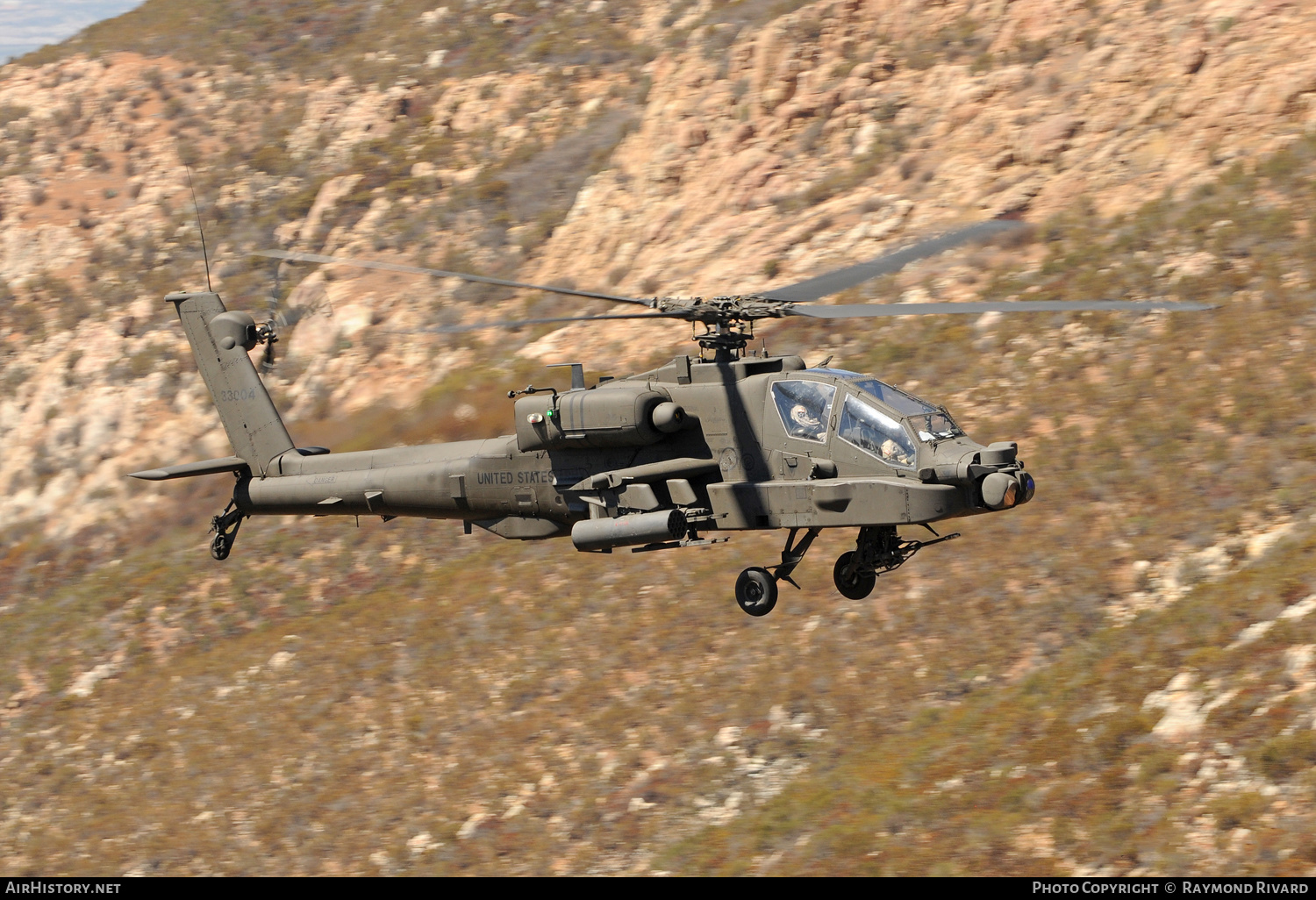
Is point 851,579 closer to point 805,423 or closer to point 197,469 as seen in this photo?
point 805,423

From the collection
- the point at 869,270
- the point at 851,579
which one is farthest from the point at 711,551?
the point at 869,270

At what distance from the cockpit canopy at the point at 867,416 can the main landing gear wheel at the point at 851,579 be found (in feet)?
7.70

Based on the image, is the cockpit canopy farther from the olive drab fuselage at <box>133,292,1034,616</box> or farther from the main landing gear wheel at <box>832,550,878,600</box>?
the main landing gear wheel at <box>832,550,878,600</box>

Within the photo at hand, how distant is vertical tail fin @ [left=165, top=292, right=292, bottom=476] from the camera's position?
2273cm

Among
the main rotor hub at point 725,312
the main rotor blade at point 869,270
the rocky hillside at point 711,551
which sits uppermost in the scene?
the main rotor blade at point 869,270

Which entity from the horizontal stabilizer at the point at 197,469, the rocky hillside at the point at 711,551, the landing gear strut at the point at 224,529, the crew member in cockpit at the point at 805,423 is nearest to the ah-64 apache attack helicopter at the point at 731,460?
the crew member in cockpit at the point at 805,423

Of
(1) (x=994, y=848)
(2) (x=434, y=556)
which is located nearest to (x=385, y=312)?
(2) (x=434, y=556)

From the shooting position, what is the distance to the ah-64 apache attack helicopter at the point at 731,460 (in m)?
15.9

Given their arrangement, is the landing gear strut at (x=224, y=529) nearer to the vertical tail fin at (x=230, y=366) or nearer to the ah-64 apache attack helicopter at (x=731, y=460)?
the vertical tail fin at (x=230, y=366)

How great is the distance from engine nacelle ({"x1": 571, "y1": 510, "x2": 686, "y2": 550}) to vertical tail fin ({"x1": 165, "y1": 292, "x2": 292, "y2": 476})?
7742mm

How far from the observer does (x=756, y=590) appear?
17.3 m

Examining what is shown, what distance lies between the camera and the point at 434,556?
29.5 meters

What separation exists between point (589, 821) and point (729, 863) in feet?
8.92

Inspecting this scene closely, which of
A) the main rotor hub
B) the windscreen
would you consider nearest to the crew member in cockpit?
the windscreen
